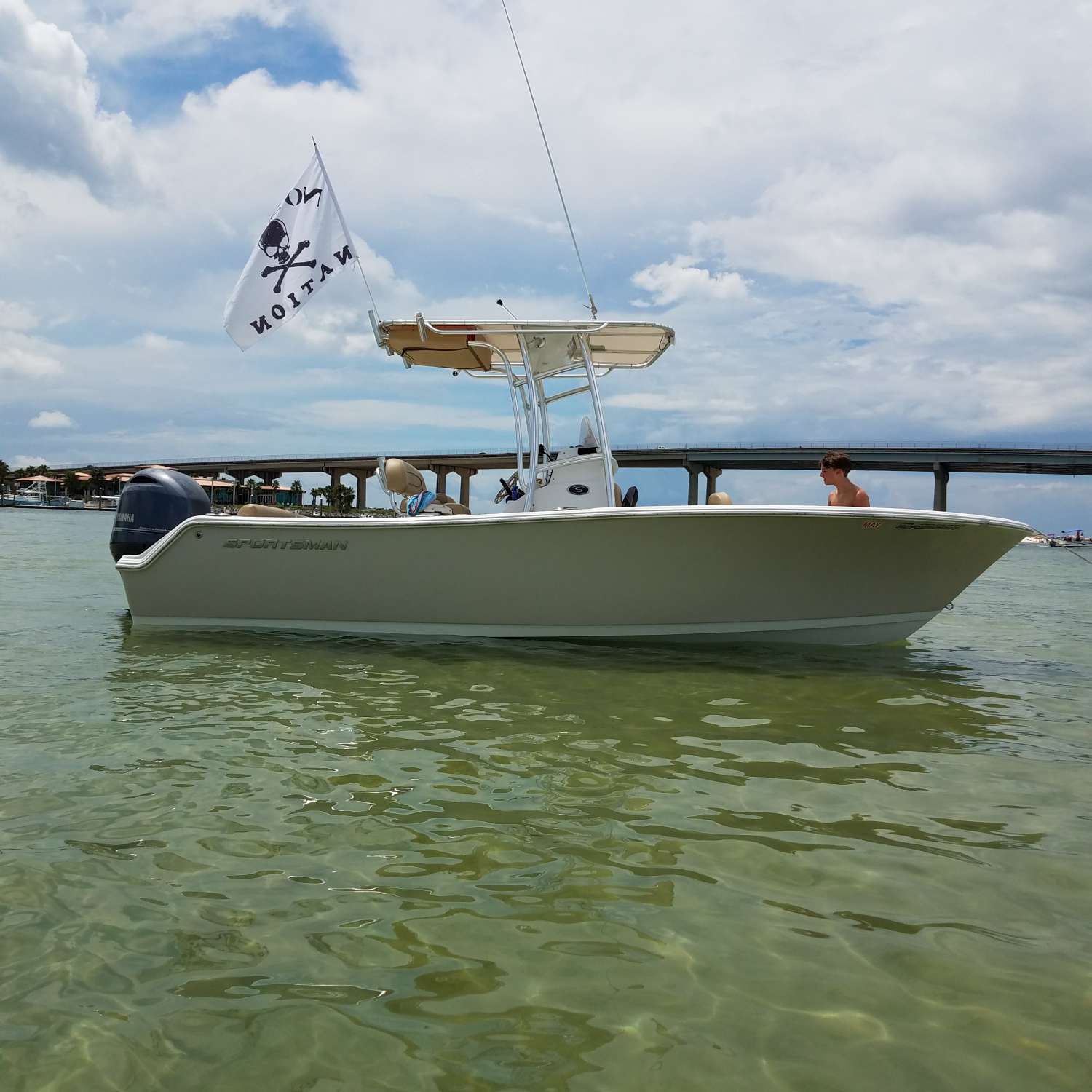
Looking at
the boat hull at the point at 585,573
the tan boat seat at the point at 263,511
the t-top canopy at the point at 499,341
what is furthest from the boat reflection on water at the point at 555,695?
the t-top canopy at the point at 499,341

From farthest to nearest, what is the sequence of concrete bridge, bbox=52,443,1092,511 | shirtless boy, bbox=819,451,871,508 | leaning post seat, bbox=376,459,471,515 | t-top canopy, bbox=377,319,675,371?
concrete bridge, bbox=52,443,1092,511, leaning post seat, bbox=376,459,471,515, t-top canopy, bbox=377,319,675,371, shirtless boy, bbox=819,451,871,508

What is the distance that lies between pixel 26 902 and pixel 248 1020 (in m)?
0.98

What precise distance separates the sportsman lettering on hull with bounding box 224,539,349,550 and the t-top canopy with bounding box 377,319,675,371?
7.00 ft

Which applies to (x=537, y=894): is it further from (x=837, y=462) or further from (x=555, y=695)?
(x=837, y=462)

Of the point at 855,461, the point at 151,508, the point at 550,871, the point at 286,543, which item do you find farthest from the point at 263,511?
the point at 855,461

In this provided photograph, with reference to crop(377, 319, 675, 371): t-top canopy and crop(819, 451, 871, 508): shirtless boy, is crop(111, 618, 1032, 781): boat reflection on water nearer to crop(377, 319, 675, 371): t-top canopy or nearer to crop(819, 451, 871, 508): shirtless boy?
crop(819, 451, 871, 508): shirtless boy

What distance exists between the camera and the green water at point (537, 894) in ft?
6.02

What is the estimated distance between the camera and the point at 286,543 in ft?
25.7

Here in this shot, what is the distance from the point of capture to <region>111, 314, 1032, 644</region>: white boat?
6.82 metres

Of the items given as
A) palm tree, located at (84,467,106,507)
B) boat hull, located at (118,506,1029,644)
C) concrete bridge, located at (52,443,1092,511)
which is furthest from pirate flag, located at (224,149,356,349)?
palm tree, located at (84,467,106,507)

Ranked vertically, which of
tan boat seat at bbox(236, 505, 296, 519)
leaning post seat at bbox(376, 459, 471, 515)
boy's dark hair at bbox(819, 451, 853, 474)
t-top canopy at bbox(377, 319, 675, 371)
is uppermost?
t-top canopy at bbox(377, 319, 675, 371)

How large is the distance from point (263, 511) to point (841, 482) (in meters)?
5.42

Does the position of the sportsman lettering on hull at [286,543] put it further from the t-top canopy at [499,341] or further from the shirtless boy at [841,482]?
the shirtless boy at [841,482]

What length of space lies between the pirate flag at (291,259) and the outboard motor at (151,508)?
1.70m
